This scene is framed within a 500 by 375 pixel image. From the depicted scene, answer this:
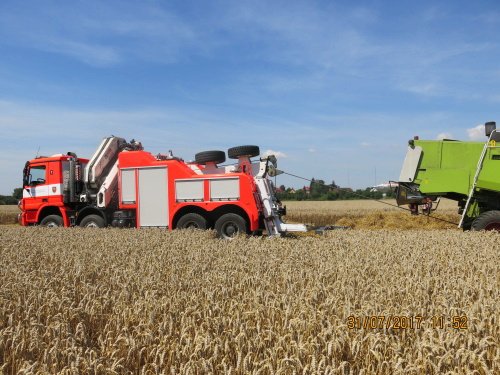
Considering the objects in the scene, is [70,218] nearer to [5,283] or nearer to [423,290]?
[5,283]

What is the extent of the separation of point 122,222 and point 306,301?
34.1ft

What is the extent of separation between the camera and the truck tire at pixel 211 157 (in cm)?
1331

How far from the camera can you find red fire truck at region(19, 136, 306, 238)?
1226cm

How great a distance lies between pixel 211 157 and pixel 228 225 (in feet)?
7.87

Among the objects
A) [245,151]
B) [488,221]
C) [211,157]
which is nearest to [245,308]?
[245,151]

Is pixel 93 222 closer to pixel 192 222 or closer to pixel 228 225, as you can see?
pixel 192 222

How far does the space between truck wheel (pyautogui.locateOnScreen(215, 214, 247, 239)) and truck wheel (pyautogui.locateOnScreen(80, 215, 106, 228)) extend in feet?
14.4

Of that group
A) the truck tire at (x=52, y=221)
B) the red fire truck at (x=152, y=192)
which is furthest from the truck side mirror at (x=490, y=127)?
the truck tire at (x=52, y=221)

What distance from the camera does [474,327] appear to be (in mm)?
3666

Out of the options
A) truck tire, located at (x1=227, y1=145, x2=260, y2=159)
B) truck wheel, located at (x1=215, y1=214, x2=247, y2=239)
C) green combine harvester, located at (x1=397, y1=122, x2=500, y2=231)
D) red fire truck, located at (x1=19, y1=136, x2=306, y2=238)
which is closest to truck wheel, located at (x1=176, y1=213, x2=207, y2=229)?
Result: red fire truck, located at (x1=19, y1=136, x2=306, y2=238)
